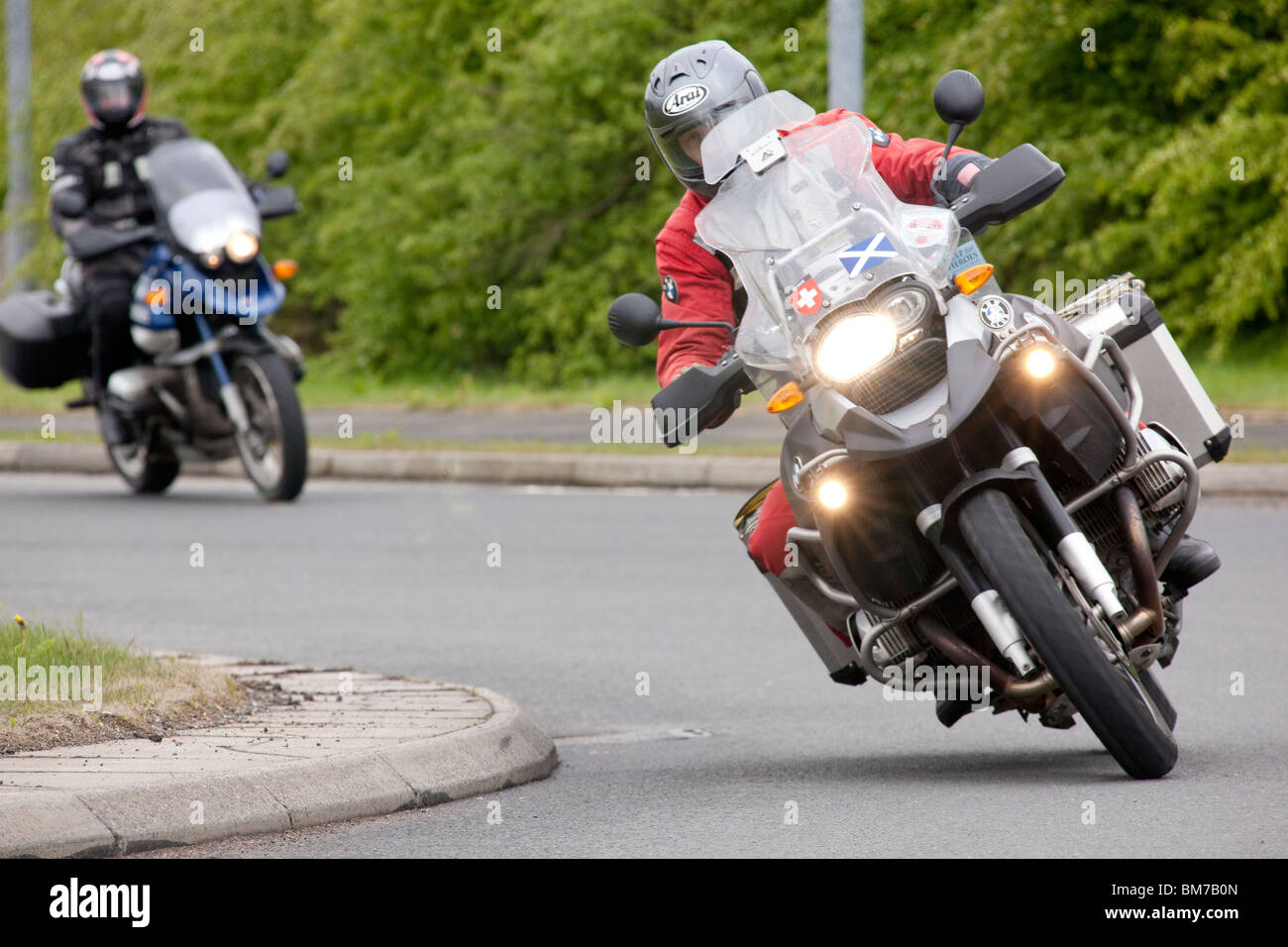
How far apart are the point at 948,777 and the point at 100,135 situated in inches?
357

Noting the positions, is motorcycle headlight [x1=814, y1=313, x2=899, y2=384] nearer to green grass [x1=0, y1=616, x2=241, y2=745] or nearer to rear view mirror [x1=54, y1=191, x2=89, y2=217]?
green grass [x1=0, y1=616, x2=241, y2=745]

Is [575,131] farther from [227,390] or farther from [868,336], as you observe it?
[868,336]

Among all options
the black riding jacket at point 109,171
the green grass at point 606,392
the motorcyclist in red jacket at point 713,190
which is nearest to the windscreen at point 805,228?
the motorcyclist in red jacket at point 713,190

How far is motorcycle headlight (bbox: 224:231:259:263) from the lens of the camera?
38.7 ft

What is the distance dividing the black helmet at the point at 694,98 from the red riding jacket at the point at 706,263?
13 centimetres

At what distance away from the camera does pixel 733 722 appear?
20.6 ft

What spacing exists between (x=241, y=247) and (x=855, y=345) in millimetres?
7821

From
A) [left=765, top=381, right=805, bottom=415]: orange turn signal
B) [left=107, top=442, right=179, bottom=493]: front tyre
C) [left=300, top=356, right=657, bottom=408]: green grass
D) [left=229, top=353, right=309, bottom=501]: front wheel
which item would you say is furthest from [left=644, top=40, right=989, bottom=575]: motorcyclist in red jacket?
[left=300, top=356, right=657, bottom=408]: green grass

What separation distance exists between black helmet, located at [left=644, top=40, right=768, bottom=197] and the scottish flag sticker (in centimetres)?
54

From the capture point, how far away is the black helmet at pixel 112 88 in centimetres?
1255

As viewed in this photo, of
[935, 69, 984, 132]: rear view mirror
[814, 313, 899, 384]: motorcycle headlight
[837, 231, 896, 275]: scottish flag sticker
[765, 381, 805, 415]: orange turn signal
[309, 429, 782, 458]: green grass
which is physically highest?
[309, 429, 782, 458]: green grass

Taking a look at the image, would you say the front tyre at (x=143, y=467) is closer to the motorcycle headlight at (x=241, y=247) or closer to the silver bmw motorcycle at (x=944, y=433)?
the motorcycle headlight at (x=241, y=247)
